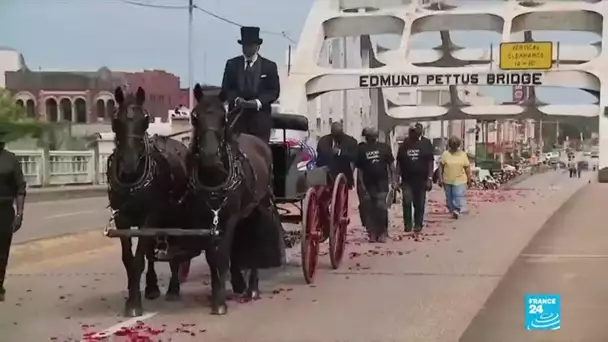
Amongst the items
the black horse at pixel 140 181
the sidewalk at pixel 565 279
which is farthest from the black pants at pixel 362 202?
the black horse at pixel 140 181

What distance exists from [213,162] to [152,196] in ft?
1.54

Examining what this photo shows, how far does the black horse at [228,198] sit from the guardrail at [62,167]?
Answer: 0.68 metres

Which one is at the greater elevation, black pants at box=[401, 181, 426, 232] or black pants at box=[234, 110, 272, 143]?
black pants at box=[234, 110, 272, 143]

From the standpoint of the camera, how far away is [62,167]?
10758 millimetres

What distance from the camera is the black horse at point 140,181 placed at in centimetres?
689

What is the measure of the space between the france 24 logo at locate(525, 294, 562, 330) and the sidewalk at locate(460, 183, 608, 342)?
0.16ft

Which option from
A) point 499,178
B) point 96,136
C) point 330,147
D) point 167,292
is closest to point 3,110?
point 96,136

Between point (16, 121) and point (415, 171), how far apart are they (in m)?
7.27

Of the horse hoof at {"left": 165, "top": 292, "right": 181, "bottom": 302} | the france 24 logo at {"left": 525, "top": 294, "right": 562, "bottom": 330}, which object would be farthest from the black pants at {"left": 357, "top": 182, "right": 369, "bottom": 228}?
the france 24 logo at {"left": 525, "top": 294, "right": 562, "bottom": 330}

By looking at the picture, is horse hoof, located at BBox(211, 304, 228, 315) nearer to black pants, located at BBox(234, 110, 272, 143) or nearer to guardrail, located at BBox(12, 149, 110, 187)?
guardrail, located at BBox(12, 149, 110, 187)

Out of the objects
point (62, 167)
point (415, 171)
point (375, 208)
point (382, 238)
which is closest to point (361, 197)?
point (375, 208)

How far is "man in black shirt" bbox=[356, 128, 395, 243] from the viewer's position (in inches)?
474

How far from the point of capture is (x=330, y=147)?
10430mm

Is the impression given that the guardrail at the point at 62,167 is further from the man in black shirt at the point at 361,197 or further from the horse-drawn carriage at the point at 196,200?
the man in black shirt at the point at 361,197
